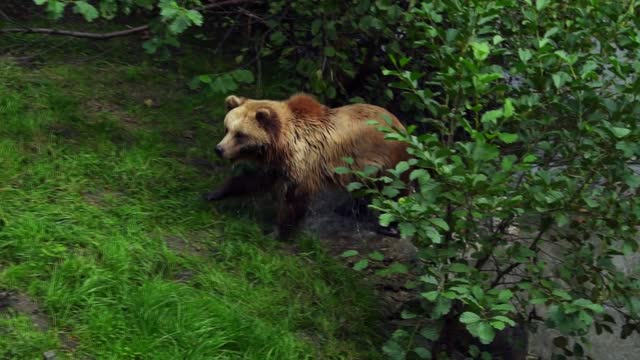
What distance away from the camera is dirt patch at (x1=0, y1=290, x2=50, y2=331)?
161 inches

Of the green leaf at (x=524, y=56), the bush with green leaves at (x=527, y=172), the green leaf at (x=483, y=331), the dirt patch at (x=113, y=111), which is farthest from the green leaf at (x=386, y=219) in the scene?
the dirt patch at (x=113, y=111)

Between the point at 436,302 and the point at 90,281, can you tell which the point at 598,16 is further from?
the point at 90,281

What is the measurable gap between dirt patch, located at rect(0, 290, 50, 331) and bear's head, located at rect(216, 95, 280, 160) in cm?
173

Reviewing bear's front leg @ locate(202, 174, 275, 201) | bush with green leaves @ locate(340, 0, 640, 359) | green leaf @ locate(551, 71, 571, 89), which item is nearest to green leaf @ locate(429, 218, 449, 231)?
bush with green leaves @ locate(340, 0, 640, 359)

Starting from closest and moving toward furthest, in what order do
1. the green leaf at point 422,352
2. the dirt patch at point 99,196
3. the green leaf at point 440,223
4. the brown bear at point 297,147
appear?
the green leaf at point 440,223
the green leaf at point 422,352
the dirt patch at point 99,196
the brown bear at point 297,147

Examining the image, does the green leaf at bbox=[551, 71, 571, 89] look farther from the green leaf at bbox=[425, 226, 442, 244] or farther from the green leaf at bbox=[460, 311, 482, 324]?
the green leaf at bbox=[460, 311, 482, 324]

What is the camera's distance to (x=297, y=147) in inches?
221

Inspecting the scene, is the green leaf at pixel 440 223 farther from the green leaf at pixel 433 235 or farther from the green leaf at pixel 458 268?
the green leaf at pixel 458 268

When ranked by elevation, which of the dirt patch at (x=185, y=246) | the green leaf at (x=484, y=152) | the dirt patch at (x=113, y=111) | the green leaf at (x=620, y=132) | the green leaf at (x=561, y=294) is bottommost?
the dirt patch at (x=185, y=246)

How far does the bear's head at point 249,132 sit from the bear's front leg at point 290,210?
0.35m

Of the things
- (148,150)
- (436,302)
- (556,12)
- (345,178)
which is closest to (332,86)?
(345,178)

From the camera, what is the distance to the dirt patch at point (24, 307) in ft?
13.4

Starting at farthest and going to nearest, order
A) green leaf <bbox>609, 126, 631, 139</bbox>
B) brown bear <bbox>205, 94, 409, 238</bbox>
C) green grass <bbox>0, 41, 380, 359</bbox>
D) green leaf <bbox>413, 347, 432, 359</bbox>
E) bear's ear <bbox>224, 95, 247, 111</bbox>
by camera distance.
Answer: bear's ear <bbox>224, 95, 247, 111</bbox>, brown bear <bbox>205, 94, 409, 238</bbox>, green leaf <bbox>413, 347, 432, 359</bbox>, green grass <bbox>0, 41, 380, 359</bbox>, green leaf <bbox>609, 126, 631, 139</bbox>

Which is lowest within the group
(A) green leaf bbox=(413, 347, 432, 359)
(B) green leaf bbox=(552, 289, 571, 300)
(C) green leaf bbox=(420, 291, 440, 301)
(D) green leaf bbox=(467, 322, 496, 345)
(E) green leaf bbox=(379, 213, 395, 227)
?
(A) green leaf bbox=(413, 347, 432, 359)
